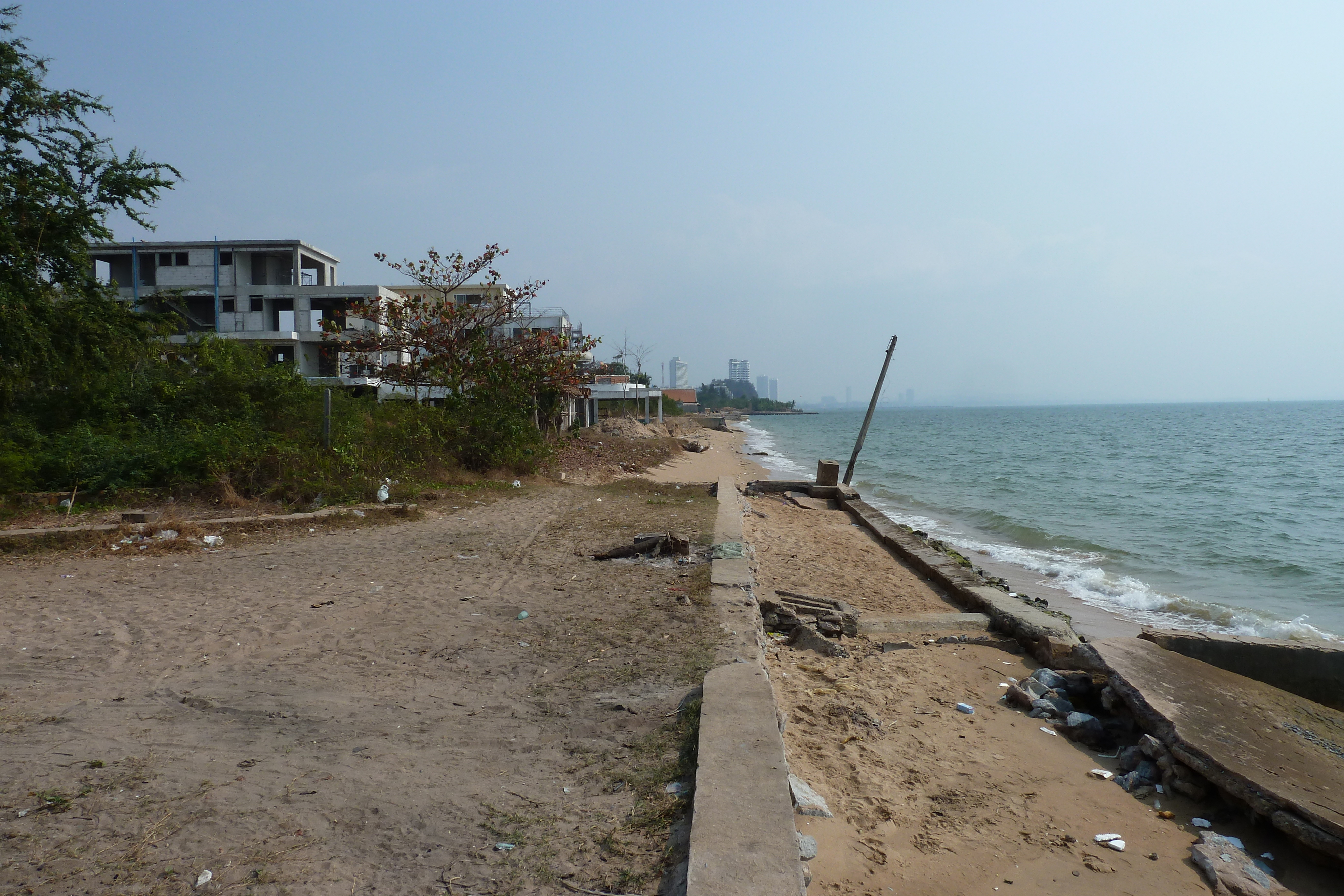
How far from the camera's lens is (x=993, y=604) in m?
7.51

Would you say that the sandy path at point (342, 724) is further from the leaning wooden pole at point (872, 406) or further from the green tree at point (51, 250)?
the leaning wooden pole at point (872, 406)

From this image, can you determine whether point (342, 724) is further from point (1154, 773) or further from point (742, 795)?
point (1154, 773)

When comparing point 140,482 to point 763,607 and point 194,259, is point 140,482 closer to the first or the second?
point 763,607

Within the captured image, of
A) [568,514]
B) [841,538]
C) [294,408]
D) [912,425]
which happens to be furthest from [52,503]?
[912,425]

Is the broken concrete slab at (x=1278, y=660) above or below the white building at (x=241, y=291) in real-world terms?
below

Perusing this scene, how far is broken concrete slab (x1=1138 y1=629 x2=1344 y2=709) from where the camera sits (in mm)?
5965

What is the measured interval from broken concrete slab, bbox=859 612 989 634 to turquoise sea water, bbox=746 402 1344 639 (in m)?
4.09

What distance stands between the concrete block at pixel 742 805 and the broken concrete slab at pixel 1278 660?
14.2 ft

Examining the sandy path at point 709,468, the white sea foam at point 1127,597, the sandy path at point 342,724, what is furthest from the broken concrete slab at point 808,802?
the sandy path at point 709,468

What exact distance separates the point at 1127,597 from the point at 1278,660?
510 centimetres

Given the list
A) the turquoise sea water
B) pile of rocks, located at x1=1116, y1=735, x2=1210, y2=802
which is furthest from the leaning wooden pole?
pile of rocks, located at x1=1116, y1=735, x2=1210, y2=802

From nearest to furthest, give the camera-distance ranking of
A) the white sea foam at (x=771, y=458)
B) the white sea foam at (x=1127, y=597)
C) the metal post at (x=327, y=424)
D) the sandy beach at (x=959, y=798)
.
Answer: the sandy beach at (x=959, y=798) → the white sea foam at (x=1127, y=597) → the metal post at (x=327, y=424) → the white sea foam at (x=771, y=458)

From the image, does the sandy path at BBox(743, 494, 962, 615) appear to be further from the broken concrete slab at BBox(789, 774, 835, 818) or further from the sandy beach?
the broken concrete slab at BBox(789, 774, 835, 818)

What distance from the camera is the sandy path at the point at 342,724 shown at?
2738 millimetres
